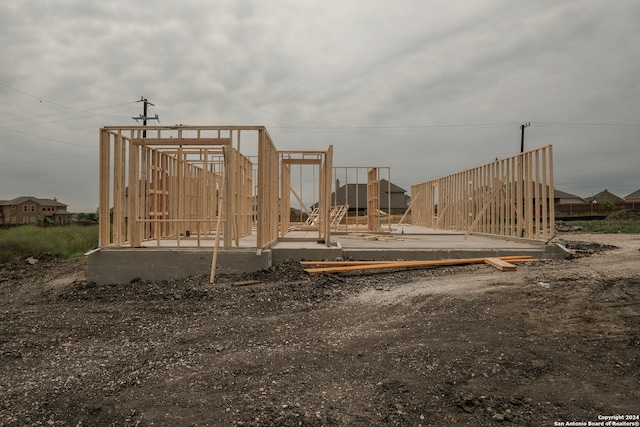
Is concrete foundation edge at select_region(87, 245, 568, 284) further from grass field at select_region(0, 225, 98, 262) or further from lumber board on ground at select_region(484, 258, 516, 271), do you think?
grass field at select_region(0, 225, 98, 262)

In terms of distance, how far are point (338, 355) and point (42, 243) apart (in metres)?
16.9

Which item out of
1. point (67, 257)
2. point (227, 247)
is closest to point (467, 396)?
point (227, 247)

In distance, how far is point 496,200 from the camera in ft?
42.9

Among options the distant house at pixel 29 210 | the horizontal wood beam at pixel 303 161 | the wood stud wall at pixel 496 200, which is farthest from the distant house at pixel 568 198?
the distant house at pixel 29 210

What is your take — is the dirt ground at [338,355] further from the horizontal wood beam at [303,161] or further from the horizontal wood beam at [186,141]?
the horizontal wood beam at [303,161]

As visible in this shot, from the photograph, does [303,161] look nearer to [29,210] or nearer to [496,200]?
[496,200]

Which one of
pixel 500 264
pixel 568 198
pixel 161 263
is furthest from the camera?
pixel 568 198

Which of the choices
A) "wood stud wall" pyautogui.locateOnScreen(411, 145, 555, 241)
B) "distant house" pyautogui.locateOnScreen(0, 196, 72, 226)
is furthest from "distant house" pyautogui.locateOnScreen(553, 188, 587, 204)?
"distant house" pyautogui.locateOnScreen(0, 196, 72, 226)

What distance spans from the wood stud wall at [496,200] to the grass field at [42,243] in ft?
51.8

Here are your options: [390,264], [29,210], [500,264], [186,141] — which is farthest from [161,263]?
[29,210]

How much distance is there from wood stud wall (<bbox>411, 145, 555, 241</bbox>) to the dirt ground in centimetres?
360

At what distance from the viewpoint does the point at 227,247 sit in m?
8.22

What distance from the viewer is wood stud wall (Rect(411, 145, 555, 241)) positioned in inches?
404

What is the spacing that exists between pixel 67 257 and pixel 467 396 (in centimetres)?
1714
